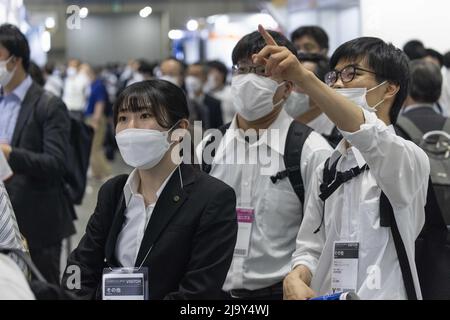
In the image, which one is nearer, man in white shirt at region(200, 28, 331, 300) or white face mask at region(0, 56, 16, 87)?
man in white shirt at region(200, 28, 331, 300)

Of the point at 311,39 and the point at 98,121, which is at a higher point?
the point at 311,39

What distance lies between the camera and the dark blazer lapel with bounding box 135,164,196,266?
8.48ft

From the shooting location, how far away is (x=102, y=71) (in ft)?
51.6

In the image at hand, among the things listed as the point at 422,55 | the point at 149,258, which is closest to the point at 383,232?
the point at 149,258

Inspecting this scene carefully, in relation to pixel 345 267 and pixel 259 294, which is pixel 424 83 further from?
pixel 345 267

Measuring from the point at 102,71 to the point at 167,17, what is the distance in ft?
21.3

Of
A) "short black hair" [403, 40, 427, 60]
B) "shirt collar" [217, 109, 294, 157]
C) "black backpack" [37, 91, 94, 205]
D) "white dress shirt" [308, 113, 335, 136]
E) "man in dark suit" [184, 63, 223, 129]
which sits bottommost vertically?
"man in dark suit" [184, 63, 223, 129]

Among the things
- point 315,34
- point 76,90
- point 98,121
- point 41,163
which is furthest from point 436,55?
point 76,90

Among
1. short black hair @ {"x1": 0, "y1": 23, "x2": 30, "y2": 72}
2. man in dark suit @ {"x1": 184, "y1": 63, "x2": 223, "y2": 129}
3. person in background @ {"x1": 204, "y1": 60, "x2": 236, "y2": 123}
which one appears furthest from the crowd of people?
person in background @ {"x1": 204, "y1": 60, "x2": 236, "y2": 123}

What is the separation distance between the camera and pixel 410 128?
176 inches

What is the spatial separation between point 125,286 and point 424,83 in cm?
293

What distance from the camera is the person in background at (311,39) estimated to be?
5.31 metres

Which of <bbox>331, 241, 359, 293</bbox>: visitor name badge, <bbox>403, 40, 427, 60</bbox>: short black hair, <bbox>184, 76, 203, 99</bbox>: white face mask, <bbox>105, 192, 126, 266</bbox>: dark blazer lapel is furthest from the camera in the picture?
<bbox>184, 76, 203, 99</bbox>: white face mask

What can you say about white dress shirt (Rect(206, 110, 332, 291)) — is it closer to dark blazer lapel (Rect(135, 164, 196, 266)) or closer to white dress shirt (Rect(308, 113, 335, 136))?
dark blazer lapel (Rect(135, 164, 196, 266))
